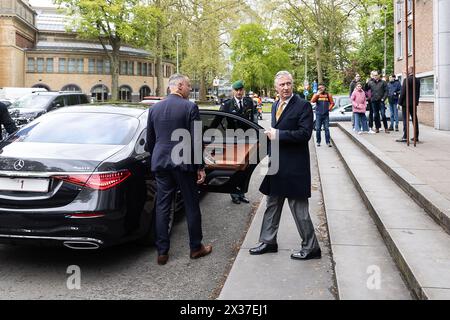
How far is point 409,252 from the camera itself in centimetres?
446

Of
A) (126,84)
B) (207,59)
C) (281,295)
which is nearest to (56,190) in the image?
(281,295)

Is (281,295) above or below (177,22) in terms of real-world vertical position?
below

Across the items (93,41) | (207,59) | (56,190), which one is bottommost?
(56,190)

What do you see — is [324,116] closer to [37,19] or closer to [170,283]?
[170,283]

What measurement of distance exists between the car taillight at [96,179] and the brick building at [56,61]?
209 ft

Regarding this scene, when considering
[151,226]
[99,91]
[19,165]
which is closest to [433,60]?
[151,226]

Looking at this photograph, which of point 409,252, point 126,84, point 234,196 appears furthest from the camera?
point 126,84

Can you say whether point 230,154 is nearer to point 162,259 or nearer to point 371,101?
point 162,259

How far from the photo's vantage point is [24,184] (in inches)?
181

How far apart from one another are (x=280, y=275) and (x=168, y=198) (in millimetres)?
1380

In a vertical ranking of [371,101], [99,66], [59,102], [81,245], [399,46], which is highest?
[99,66]

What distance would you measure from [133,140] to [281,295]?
241 cm

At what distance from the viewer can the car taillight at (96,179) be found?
14.9 feet

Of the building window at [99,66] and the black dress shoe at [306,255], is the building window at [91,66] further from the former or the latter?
the black dress shoe at [306,255]
